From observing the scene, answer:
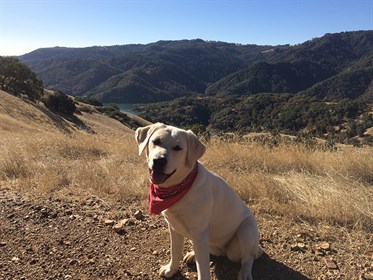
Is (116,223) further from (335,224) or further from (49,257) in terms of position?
(335,224)

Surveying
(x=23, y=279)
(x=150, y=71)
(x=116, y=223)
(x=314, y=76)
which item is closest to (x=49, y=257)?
(x=23, y=279)

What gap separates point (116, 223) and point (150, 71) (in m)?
175

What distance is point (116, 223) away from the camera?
13.5ft

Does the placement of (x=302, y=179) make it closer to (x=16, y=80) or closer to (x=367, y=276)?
(x=367, y=276)

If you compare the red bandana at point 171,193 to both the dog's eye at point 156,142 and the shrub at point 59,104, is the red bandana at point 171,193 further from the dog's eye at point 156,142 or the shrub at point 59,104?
the shrub at point 59,104

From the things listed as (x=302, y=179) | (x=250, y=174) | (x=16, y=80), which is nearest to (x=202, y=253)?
(x=302, y=179)

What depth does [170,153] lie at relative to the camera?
8.77 ft

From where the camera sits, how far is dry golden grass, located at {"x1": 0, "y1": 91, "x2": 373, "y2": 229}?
4.43 metres

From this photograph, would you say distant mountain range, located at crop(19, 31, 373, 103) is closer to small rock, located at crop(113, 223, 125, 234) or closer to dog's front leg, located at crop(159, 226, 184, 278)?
small rock, located at crop(113, 223, 125, 234)

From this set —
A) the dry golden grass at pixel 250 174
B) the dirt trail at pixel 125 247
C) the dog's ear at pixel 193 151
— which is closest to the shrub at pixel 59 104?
the dry golden grass at pixel 250 174

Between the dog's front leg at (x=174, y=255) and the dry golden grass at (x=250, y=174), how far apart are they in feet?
5.41

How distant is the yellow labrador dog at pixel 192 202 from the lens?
2721 millimetres

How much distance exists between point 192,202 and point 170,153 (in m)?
0.43

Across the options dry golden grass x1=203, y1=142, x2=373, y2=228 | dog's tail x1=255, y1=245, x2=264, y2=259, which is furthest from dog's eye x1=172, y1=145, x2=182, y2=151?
dry golden grass x1=203, y1=142, x2=373, y2=228
